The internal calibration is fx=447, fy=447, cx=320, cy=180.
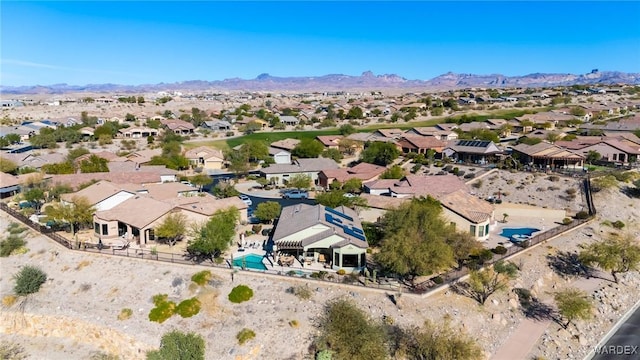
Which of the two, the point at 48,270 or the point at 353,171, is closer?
the point at 48,270

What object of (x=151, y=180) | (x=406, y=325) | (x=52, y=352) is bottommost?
(x=52, y=352)

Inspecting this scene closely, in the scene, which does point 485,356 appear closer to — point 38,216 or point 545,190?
point 545,190

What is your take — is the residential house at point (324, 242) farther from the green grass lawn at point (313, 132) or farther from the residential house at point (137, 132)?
the residential house at point (137, 132)

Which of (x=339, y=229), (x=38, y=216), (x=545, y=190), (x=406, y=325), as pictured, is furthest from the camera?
(x=545, y=190)

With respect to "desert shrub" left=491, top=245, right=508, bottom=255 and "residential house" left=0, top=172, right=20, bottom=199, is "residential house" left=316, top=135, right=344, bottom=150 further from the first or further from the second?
"desert shrub" left=491, top=245, right=508, bottom=255

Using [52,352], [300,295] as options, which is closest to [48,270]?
[52,352]

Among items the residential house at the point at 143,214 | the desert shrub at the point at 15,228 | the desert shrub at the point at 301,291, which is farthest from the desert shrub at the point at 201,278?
the desert shrub at the point at 15,228

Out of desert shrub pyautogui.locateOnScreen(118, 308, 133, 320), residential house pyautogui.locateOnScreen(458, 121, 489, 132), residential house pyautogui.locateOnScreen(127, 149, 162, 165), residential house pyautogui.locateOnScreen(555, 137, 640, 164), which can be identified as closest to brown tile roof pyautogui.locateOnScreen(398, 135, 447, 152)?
residential house pyautogui.locateOnScreen(458, 121, 489, 132)
